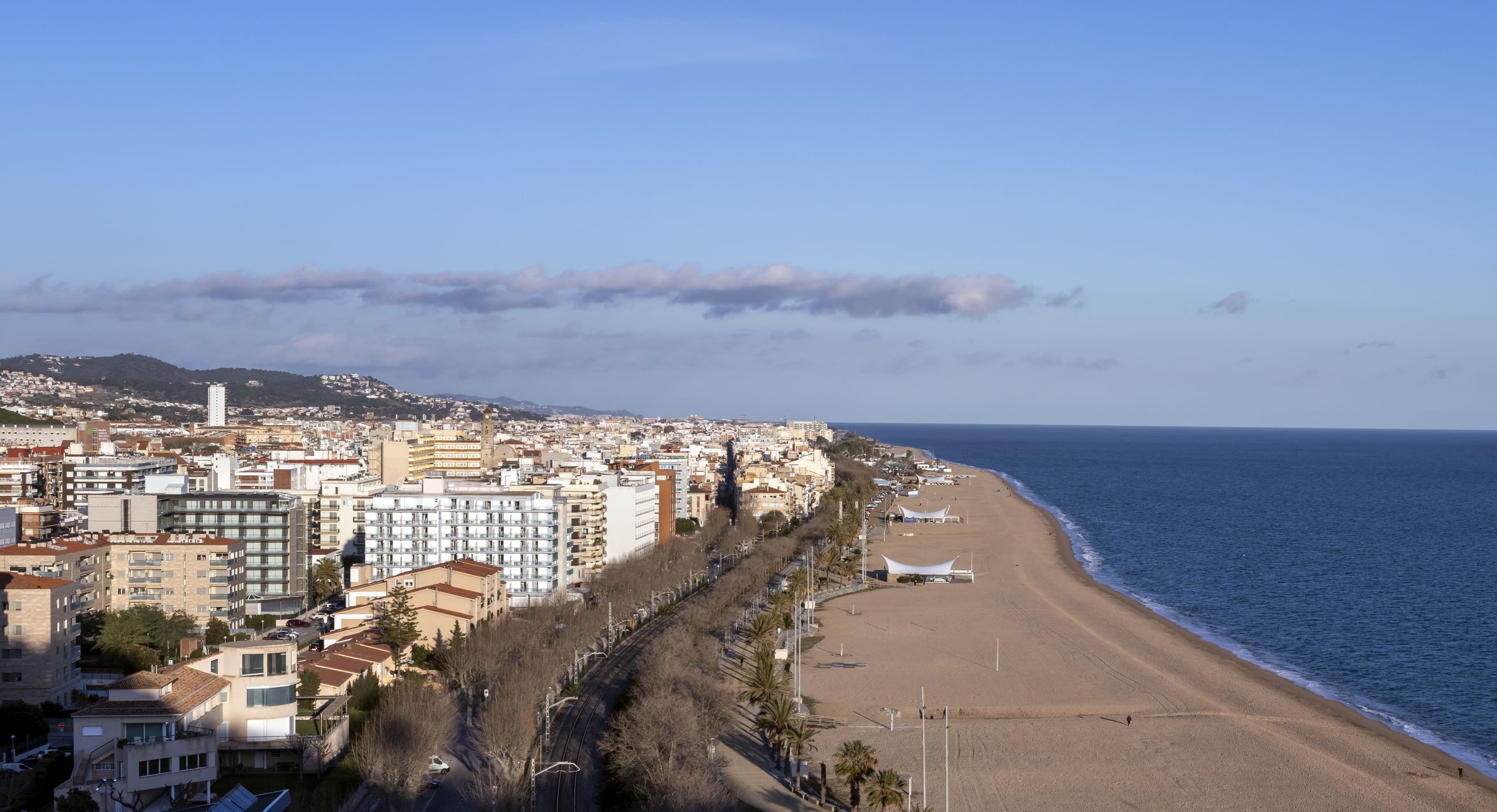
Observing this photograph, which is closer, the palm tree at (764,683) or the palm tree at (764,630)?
the palm tree at (764,683)

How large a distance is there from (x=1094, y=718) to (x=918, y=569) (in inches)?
1456

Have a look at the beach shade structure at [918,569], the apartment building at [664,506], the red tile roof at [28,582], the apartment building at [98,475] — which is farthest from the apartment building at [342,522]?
the red tile roof at [28,582]

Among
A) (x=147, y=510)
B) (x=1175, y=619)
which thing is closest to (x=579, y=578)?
(x=147, y=510)

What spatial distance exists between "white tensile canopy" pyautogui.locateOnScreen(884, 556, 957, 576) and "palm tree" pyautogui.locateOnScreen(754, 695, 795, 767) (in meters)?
39.3

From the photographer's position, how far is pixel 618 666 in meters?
48.4

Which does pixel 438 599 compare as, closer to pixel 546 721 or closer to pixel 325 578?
pixel 325 578

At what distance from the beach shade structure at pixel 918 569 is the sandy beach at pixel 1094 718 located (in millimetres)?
9433

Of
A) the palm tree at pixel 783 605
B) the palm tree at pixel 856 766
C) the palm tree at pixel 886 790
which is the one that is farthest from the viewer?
the palm tree at pixel 783 605

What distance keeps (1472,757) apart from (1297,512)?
87.7 m

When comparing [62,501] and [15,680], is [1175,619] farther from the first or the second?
[62,501]

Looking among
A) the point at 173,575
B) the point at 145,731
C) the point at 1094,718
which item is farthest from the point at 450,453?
the point at 145,731

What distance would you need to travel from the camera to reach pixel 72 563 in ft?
171

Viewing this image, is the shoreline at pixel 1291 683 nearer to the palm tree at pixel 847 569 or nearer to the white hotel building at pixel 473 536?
the palm tree at pixel 847 569

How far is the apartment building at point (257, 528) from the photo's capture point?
6375 cm
